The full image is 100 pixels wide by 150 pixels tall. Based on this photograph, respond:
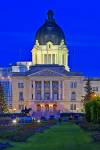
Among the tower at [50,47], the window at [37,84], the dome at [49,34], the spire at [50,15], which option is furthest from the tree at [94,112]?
the spire at [50,15]

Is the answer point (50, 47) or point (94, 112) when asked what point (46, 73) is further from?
point (94, 112)

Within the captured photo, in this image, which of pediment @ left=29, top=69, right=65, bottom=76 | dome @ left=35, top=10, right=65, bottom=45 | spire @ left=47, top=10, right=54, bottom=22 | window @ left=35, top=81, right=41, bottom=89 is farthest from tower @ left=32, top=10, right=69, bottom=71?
window @ left=35, top=81, right=41, bottom=89

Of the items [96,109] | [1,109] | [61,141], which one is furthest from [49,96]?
[61,141]

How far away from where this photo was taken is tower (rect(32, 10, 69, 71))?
6841 inches

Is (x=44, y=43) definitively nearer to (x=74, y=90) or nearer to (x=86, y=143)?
(x=74, y=90)

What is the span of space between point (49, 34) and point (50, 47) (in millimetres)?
3876

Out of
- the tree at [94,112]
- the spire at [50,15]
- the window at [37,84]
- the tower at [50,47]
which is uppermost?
the spire at [50,15]

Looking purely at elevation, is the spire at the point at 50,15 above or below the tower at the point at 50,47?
above

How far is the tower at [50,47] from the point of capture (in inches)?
6841

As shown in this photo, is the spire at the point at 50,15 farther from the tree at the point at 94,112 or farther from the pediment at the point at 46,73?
the tree at the point at 94,112

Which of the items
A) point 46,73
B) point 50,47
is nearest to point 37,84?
point 46,73

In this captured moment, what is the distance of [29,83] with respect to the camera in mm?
165125

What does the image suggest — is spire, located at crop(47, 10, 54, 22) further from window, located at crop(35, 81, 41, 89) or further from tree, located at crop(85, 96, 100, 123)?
tree, located at crop(85, 96, 100, 123)

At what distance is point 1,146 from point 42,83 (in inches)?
5153
